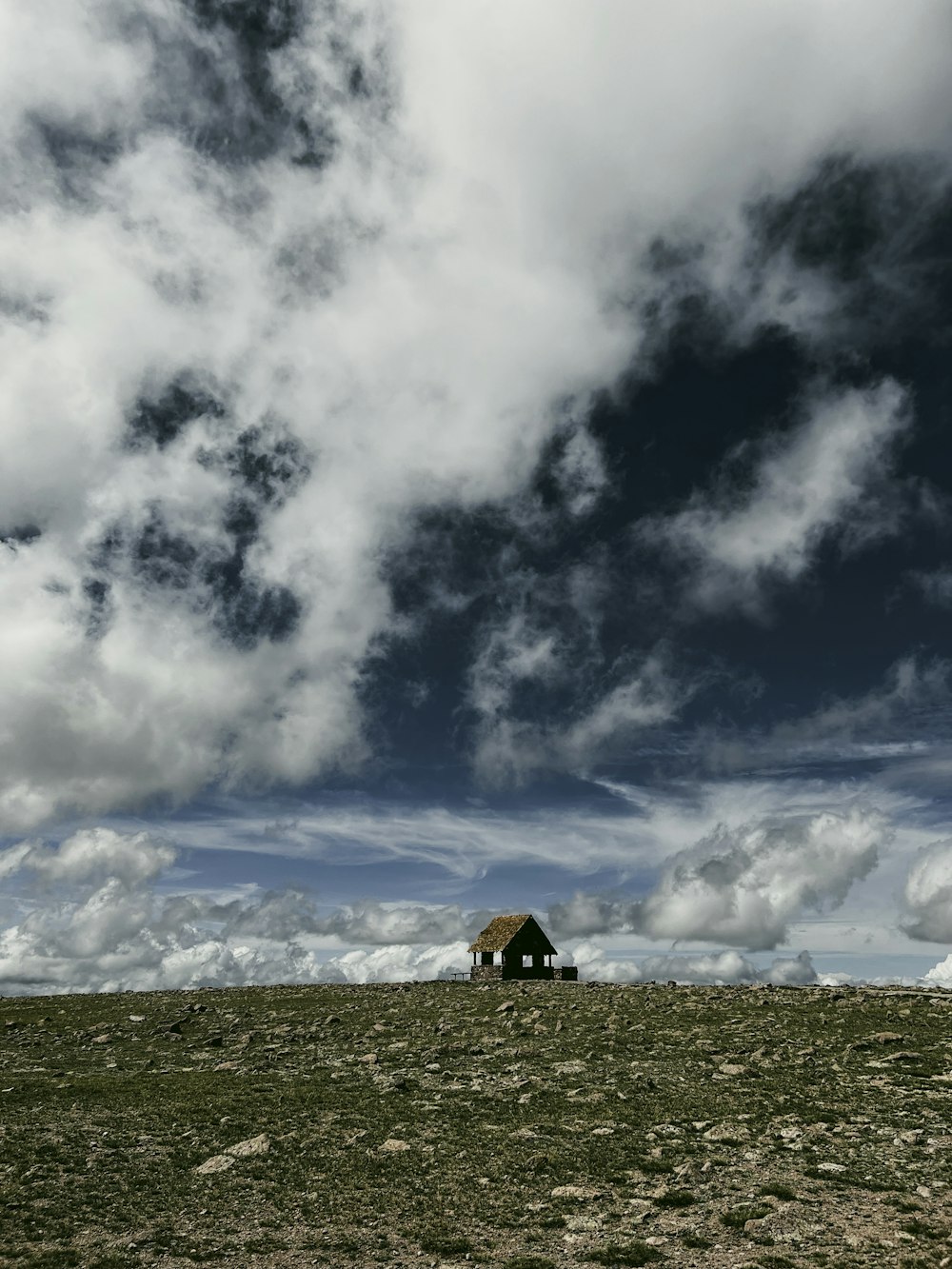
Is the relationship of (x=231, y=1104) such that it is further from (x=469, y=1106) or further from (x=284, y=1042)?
(x=284, y=1042)

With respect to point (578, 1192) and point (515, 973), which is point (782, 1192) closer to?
point (578, 1192)

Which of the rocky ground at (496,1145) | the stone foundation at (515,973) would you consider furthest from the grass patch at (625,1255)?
the stone foundation at (515,973)

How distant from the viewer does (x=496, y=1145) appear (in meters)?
17.4

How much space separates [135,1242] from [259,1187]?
2.85m

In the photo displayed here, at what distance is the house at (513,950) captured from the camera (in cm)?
6462

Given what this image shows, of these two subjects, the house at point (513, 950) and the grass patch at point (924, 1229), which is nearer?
the grass patch at point (924, 1229)

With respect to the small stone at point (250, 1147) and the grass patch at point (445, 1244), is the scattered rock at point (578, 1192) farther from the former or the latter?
the small stone at point (250, 1147)

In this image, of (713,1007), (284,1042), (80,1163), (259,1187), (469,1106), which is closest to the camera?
(259,1187)

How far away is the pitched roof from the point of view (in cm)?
6700

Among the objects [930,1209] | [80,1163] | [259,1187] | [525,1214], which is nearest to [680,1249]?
[525,1214]

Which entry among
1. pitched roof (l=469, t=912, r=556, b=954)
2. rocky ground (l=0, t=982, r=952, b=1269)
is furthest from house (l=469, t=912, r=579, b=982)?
rocky ground (l=0, t=982, r=952, b=1269)

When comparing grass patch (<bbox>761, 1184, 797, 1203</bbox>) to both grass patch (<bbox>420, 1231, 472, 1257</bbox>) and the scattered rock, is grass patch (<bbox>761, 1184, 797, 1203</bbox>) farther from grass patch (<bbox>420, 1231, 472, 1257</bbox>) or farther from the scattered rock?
grass patch (<bbox>420, 1231, 472, 1257</bbox>)

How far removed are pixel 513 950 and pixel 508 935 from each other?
Result: 1.46m

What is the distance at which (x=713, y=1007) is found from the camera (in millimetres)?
34531
